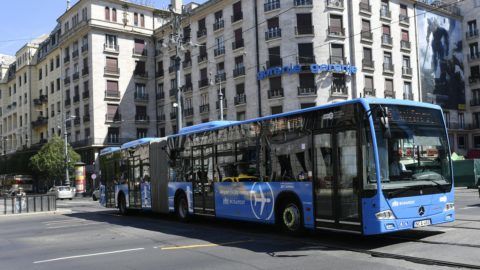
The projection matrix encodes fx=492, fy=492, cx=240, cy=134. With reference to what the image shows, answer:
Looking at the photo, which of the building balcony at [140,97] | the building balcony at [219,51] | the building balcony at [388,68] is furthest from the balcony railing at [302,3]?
the building balcony at [140,97]

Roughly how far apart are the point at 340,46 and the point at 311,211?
117 feet

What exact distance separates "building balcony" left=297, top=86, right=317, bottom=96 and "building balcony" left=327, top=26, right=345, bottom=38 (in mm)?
5063

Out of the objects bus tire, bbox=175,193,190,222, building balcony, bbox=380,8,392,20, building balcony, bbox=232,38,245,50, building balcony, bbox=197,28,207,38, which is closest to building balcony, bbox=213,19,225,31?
building balcony, bbox=197,28,207,38

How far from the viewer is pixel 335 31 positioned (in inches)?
1726

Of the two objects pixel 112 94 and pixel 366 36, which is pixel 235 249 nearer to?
pixel 366 36

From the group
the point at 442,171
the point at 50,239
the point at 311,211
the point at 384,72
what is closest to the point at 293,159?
the point at 311,211

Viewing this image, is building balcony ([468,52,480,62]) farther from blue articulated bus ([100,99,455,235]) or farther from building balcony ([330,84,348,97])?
blue articulated bus ([100,99,455,235])

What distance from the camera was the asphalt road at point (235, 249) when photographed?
8.37 metres

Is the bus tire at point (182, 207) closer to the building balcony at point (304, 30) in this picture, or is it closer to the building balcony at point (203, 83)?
the building balcony at point (304, 30)

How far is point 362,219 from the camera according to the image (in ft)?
30.2

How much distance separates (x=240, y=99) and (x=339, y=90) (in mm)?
9426

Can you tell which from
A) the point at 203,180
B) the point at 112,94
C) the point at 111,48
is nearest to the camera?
the point at 203,180

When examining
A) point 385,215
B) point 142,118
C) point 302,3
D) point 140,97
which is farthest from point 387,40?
point 385,215

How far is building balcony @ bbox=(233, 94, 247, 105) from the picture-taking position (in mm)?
46594
